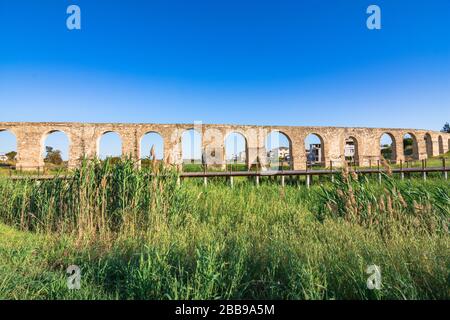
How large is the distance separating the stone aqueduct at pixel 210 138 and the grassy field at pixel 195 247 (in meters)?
12.9

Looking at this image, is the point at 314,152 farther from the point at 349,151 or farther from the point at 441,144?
the point at 441,144

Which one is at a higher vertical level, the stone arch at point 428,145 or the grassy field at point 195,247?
the stone arch at point 428,145

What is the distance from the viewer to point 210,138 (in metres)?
21.4

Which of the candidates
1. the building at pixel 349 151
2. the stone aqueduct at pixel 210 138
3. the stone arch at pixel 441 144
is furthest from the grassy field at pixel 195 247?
the stone arch at pixel 441 144

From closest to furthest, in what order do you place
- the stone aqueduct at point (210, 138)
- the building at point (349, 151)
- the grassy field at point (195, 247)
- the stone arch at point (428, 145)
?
the grassy field at point (195, 247)
the stone aqueduct at point (210, 138)
the stone arch at point (428, 145)
the building at point (349, 151)

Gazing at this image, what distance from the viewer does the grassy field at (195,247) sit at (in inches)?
76.5

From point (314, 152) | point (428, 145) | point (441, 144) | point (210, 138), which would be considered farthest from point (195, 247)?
point (441, 144)

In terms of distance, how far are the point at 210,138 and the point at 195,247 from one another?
744 inches

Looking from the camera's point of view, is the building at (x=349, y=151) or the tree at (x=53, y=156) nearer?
the building at (x=349, y=151)

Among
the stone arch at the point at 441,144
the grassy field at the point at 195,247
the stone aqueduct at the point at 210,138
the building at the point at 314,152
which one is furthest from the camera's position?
the building at the point at 314,152

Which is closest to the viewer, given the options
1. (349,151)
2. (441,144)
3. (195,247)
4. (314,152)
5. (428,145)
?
(195,247)

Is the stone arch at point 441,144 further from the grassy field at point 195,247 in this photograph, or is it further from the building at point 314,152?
the grassy field at point 195,247
